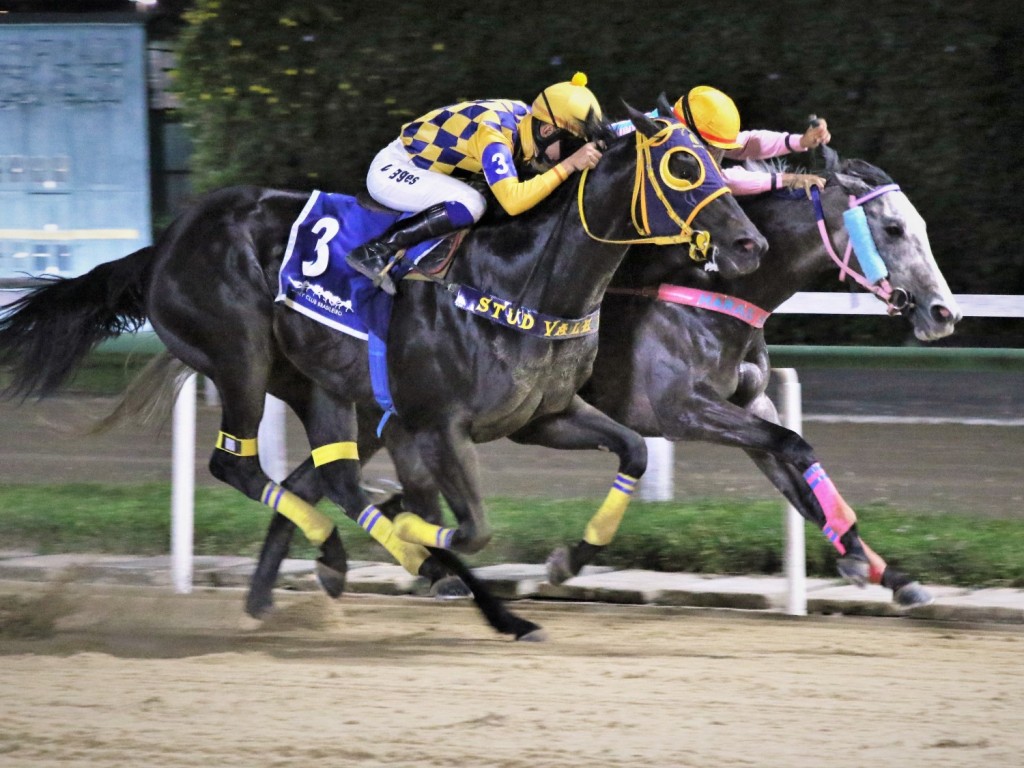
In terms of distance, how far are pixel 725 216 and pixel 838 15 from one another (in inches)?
220

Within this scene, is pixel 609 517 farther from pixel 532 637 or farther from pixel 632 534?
pixel 632 534

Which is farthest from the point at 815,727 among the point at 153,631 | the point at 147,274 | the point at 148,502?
the point at 148,502

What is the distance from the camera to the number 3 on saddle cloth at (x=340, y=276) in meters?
5.26

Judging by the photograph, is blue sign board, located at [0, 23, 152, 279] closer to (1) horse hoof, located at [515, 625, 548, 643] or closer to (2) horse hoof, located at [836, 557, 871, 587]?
(1) horse hoof, located at [515, 625, 548, 643]

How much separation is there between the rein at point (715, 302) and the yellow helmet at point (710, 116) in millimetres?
527

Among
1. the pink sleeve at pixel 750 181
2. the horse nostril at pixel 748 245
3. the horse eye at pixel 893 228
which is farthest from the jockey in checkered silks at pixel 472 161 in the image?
the horse eye at pixel 893 228

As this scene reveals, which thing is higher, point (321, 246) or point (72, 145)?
point (321, 246)

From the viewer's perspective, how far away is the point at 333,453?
18.6 ft

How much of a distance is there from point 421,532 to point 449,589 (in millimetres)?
739

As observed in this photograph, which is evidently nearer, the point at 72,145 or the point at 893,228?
the point at 893,228

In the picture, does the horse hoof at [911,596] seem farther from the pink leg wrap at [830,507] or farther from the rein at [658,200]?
the rein at [658,200]

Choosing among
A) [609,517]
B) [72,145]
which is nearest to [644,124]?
[609,517]

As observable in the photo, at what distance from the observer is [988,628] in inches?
207

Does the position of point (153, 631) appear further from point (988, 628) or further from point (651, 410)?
point (988, 628)
